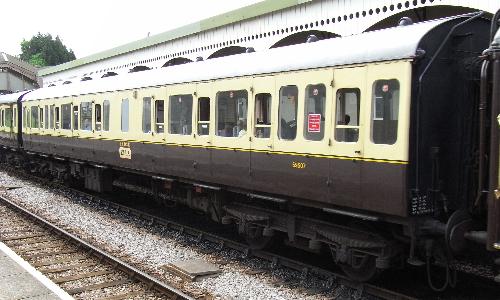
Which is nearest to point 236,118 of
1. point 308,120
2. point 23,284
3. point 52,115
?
point 308,120

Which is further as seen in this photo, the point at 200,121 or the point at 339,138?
the point at 200,121

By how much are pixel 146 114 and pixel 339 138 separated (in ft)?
17.8

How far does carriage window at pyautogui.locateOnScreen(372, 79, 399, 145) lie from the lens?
5.89 meters

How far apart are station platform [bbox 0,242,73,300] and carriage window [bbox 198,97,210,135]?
340 centimetres

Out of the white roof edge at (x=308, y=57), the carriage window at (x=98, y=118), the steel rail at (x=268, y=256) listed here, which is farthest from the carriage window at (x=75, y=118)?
the white roof edge at (x=308, y=57)

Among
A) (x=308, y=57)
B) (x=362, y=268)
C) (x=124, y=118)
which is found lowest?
(x=362, y=268)

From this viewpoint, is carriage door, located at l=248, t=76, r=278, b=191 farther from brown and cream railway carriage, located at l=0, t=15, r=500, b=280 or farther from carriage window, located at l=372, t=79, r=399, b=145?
carriage window, located at l=372, t=79, r=399, b=145

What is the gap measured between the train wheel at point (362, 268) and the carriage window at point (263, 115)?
214 cm

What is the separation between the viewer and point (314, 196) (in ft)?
22.7

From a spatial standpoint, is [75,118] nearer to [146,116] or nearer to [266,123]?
[146,116]

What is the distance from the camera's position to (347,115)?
6.50m

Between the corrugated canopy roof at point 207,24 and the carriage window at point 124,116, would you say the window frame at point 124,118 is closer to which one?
the carriage window at point 124,116

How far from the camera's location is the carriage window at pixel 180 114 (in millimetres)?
9461

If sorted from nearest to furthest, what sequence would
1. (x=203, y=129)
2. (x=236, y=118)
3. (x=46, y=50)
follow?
1. (x=236, y=118)
2. (x=203, y=129)
3. (x=46, y=50)
